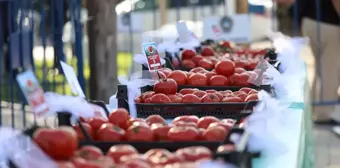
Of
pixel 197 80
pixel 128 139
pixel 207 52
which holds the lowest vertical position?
pixel 128 139

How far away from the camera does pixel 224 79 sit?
4.66m

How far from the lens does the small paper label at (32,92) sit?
253 cm

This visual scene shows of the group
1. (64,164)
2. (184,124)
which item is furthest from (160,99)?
(64,164)

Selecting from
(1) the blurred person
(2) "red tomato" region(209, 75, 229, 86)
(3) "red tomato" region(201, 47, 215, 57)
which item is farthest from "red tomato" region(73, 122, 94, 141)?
(1) the blurred person

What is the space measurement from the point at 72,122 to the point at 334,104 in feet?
20.0

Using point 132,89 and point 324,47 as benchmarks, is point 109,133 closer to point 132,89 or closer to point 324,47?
point 132,89

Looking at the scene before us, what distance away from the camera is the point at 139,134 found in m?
2.95

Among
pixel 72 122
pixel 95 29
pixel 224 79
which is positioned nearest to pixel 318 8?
pixel 95 29

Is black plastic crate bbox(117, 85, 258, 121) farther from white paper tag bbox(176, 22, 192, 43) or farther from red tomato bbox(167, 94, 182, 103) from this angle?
white paper tag bbox(176, 22, 192, 43)

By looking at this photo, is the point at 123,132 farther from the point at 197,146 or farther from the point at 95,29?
the point at 95,29

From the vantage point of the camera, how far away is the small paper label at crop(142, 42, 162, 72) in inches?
162

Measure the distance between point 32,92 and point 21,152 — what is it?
201 millimetres

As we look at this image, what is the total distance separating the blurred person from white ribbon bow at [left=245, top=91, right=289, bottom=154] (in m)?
5.90

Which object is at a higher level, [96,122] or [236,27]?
[236,27]
